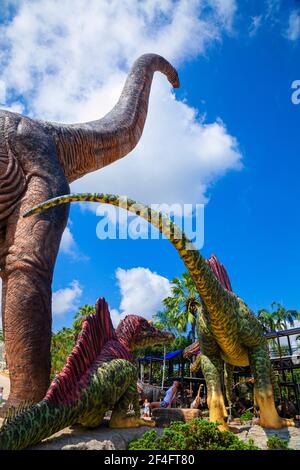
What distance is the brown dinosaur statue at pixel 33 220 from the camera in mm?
3799

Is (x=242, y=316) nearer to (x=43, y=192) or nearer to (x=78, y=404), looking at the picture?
(x=78, y=404)

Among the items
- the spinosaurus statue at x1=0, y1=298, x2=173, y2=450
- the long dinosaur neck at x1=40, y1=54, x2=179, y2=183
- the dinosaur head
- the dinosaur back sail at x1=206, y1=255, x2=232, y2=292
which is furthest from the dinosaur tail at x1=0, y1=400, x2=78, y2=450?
the long dinosaur neck at x1=40, y1=54, x2=179, y2=183

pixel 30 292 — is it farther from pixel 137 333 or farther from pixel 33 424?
pixel 137 333

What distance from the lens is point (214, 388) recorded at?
167 inches

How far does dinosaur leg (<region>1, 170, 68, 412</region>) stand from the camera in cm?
375

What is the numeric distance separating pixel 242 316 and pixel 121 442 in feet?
5.92

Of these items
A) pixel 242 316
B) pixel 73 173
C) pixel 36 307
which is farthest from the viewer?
pixel 73 173

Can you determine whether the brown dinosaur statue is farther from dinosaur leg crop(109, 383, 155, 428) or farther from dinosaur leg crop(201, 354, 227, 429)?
dinosaur leg crop(201, 354, 227, 429)

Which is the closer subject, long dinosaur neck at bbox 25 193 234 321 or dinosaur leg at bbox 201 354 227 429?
long dinosaur neck at bbox 25 193 234 321

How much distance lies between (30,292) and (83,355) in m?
0.87

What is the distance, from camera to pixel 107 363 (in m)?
3.83

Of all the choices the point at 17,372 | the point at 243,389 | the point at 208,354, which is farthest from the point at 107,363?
the point at 243,389

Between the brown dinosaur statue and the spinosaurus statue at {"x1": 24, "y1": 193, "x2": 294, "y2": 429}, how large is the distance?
988 millimetres

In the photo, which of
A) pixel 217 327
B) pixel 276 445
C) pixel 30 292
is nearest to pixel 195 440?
pixel 276 445
